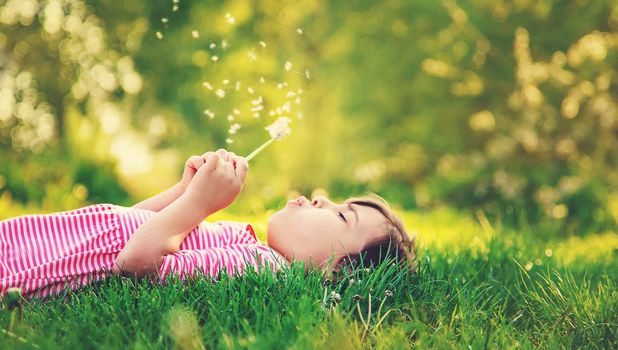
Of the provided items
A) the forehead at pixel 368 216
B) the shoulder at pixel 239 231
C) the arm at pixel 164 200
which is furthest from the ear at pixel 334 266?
the arm at pixel 164 200

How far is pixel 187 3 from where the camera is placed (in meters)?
8.39

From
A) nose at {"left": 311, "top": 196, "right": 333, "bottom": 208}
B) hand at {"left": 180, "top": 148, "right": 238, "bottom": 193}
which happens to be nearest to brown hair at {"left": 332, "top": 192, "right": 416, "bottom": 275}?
nose at {"left": 311, "top": 196, "right": 333, "bottom": 208}

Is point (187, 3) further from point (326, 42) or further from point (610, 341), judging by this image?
point (610, 341)

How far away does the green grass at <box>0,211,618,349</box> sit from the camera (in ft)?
5.07

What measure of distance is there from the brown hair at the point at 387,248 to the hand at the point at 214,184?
1.36ft

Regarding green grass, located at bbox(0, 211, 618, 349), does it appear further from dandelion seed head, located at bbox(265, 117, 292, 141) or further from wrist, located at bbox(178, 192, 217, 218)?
dandelion seed head, located at bbox(265, 117, 292, 141)

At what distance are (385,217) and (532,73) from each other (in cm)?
545

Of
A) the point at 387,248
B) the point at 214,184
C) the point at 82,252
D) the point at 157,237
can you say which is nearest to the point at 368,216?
the point at 387,248

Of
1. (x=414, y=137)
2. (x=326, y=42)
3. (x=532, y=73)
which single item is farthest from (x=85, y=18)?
(x=532, y=73)

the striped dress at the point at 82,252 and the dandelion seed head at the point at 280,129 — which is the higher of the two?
the dandelion seed head at the point at 280,129

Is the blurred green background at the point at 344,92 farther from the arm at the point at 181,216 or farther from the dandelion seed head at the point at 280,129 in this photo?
the arm at the point at 181,216

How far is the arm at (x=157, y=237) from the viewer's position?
1.89 metres

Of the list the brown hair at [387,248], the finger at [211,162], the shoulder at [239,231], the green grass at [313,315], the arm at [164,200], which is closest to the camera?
the green grass at [313,315]

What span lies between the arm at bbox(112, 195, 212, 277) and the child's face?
12.5 inches
